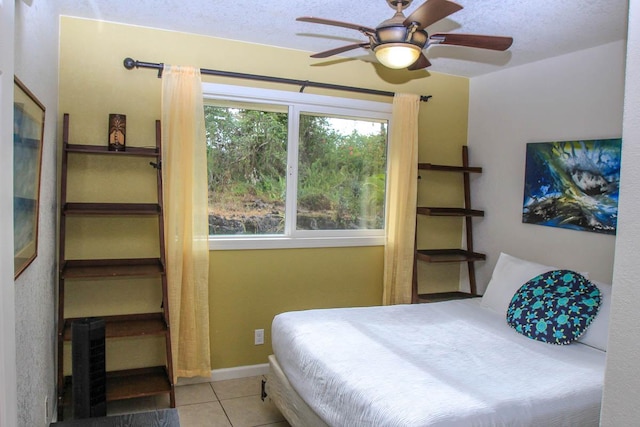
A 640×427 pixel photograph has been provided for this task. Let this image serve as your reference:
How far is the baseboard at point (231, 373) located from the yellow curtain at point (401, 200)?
1135 mm

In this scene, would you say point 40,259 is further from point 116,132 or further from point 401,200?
point 401,200

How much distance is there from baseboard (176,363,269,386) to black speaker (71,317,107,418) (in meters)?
1.50

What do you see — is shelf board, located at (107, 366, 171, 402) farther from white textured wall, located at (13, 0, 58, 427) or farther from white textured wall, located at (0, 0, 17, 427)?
white textured wall, located at (0, 0, 17, 427)

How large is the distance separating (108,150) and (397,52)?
6.17 ft

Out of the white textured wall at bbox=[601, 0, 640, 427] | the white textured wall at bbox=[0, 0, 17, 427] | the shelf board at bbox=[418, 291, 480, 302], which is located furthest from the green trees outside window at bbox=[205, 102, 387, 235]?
the white textured wall at bbox=[601, 0, 640, 427]

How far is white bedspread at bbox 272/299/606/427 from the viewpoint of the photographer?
1896mm

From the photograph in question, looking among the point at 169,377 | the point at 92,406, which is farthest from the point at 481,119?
the point at 92,406

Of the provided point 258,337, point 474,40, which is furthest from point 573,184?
point 258,337

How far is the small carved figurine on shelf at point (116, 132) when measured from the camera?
2986mm

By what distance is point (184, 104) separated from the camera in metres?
3.17

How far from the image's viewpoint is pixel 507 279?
3334 millimetres

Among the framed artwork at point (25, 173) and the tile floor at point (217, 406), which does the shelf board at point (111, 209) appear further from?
the tile floor at point (217, 406)

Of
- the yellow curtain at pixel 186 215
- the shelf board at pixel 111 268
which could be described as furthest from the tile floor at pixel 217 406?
the shelf board at pixel 111 268

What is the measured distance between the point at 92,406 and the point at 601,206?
3.15m
